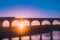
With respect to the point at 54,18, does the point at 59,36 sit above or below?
below

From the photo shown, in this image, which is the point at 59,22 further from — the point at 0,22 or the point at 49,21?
the point at 0,22

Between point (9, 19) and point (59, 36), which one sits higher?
point (9, 19)

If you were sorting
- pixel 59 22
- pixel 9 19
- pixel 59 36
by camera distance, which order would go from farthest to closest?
pixel 59 22
pixel 9 19
pixel 59 36

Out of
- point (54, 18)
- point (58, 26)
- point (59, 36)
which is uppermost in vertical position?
point (54, 18)

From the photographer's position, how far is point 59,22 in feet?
93.6

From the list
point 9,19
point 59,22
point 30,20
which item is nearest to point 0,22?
point 9,19

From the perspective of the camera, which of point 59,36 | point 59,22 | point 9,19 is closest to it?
point 59,36

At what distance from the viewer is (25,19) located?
88.8ft

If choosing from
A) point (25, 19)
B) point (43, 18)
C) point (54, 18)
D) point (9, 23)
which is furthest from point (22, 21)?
point (54, 18)

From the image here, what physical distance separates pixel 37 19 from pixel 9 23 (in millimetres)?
6067

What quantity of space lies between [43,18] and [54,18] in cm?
245

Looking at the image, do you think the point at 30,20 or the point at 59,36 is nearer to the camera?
the point at 59,36

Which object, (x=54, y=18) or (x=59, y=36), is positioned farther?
(x=54, y=18)

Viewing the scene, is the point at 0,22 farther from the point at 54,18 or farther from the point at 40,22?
the point at 54,18
